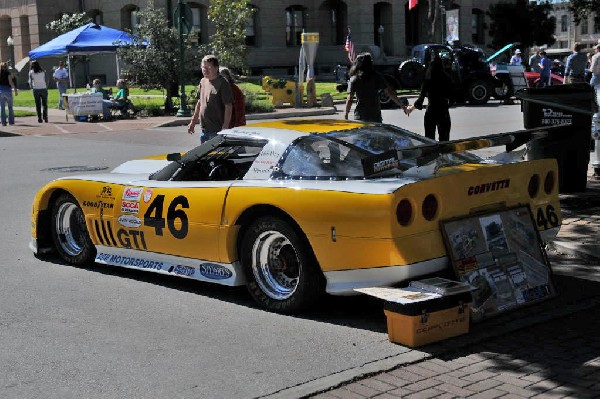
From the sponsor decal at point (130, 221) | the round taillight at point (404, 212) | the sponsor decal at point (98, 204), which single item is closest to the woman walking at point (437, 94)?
the sponsor decal at point (98, 204)

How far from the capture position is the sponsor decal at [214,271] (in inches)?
256

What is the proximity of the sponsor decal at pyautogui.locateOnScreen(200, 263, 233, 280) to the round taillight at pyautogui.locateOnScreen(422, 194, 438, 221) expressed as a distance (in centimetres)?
162

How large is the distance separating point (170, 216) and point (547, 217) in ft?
9.46

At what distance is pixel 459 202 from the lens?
5.85 meters

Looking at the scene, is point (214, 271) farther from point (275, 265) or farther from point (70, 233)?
point (70, 233)

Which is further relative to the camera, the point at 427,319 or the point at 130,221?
the point at 130,221

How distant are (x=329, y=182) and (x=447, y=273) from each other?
1007mm

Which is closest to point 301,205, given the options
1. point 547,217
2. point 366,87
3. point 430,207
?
point 430,207

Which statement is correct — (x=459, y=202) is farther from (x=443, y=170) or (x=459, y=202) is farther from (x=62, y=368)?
(x=62, y=368)

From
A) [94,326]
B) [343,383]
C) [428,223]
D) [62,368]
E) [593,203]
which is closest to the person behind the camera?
[343,383]

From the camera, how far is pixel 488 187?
606cm

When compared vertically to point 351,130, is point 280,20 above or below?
above

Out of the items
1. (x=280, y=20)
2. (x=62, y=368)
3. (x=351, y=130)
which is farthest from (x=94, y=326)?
(x=280, y=20)

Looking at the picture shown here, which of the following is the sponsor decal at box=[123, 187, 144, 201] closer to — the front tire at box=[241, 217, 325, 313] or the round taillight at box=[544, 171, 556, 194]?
the front tire at box=[241, 217, 325, 313]
